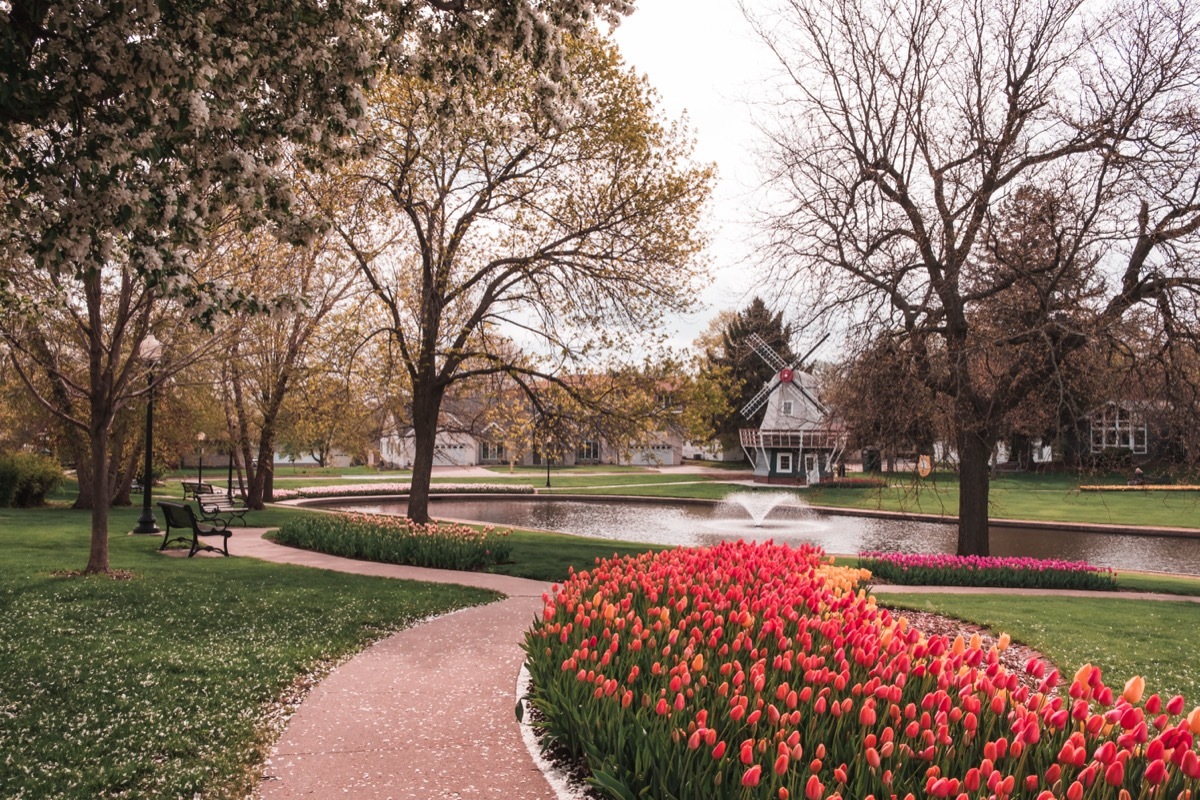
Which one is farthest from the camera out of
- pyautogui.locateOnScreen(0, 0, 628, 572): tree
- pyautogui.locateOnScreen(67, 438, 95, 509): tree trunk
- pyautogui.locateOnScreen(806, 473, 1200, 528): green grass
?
pyautogui.locateOnScreen(806, 473, 1200, 528): green grass

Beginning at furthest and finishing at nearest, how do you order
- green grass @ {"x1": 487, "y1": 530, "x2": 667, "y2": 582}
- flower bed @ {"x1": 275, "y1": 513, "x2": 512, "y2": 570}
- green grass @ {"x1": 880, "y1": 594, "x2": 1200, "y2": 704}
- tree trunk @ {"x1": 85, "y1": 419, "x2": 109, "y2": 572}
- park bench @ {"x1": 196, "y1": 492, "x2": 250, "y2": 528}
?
park bench @ {"x1": 196, "y1": 492, "x2": 250, "y2": 528} < flower bed @ {"x1": 275, "y1": 513, "x2": 512, "y2": 570} < green grass @ {"x1": 487, "y1": 530, "x2": 667, "y2": 582} < tree trunk @ {"x1": 85, "y1": 419, "x2": 109, "y2": 572} < green grass @ {"x1": 880, "y1": 594, "x2": 1200, "y2": 704}

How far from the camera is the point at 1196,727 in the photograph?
3.46m

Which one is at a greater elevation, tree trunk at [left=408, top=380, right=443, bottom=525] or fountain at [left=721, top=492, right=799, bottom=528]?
tree trunk at [left=408, top=380, right=443, bottom=525]

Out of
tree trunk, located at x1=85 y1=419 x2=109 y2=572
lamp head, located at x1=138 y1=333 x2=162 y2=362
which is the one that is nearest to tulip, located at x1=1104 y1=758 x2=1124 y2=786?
tree trunk, located at x1=85 y1=419 x2=109 y2=572

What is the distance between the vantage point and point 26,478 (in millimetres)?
26766

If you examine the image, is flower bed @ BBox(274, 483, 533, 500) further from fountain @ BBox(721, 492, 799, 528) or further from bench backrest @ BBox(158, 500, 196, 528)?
bench backrest @ BBox(158, 500, 196, 528)

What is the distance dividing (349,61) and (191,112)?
1.78m

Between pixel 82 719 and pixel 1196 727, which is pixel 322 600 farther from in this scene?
pixel 1196 727

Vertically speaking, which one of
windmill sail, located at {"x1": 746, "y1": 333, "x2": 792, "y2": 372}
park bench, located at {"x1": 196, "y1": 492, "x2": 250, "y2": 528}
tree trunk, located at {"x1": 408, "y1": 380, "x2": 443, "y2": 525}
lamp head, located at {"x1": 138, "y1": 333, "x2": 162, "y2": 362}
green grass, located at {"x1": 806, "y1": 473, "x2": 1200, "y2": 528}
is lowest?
green grass, located at {"x1": 806, "y1": 473, "x2": 1200, "y2": 528}

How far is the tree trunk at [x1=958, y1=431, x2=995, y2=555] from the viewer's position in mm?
17844

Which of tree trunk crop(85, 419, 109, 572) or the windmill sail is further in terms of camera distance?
the windmill sail

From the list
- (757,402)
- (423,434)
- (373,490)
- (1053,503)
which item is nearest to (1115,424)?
(423,434)

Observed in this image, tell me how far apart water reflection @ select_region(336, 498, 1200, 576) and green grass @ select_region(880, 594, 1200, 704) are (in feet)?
26.4

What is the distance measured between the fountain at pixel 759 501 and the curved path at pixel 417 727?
80.5ft
